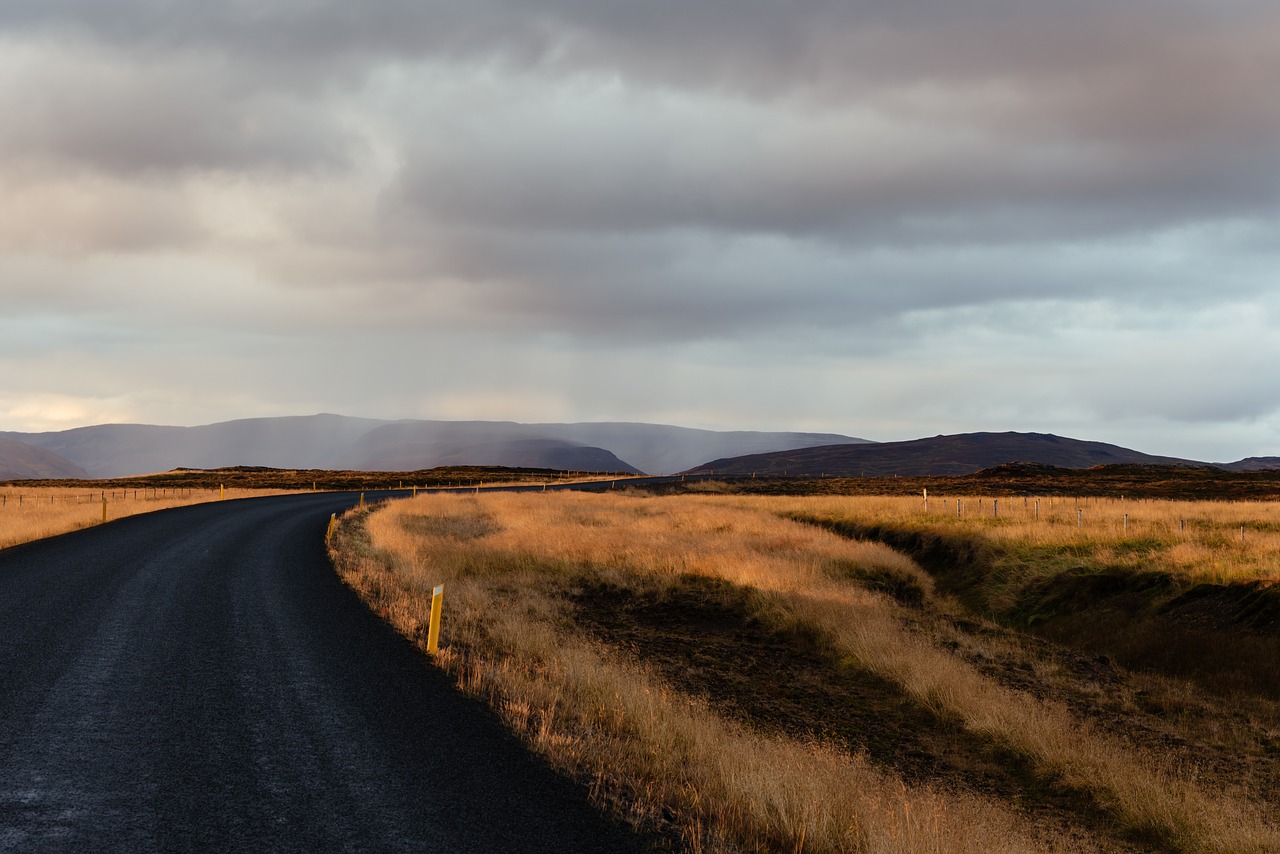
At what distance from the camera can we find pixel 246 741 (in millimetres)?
7277

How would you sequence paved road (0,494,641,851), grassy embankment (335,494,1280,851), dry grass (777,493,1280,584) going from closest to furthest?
1. paved road (0,494,641,851)
2. grassy embankment (335,494,1280,851)
3. dry grass (777,493,1280,584)

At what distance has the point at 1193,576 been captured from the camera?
18.0 metres

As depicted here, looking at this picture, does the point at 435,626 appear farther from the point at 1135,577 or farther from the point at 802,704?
the point at 1135,577

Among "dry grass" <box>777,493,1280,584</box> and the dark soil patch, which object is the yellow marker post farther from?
"dry grass" <box>777,493,1280,584</box>

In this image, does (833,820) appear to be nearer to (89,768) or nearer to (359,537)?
(89,768)

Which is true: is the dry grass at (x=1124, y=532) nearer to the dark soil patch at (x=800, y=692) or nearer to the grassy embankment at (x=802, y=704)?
the grassy embankment at (x=802, y=704)

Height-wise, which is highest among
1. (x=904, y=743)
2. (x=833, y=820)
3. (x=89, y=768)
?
(x=89, y=768)

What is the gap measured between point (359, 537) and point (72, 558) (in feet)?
28.8

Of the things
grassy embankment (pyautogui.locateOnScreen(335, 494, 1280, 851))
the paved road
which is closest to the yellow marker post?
Answer: the paved road

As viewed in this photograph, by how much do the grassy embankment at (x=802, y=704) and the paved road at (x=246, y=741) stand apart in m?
0.78

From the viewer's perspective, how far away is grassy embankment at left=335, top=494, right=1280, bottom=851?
7066 millimetres

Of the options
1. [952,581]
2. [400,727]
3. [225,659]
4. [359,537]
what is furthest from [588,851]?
[359,537]

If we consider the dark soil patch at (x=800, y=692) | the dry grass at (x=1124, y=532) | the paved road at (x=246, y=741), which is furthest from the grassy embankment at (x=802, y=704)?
the dry grass at (x=1124, y=532)

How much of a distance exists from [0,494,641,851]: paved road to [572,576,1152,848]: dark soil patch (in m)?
5.57
